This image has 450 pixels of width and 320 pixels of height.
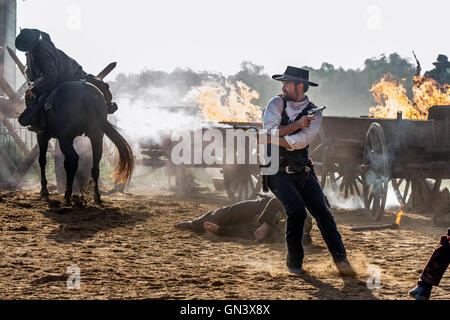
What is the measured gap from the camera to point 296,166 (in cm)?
487

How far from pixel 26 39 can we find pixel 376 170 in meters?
6.79

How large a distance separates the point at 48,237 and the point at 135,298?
2.94 meters

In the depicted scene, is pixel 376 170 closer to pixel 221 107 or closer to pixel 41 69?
pixel 41 69

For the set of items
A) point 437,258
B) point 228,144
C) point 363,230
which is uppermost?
point 228,144

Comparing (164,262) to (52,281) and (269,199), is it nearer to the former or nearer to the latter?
(52,281)

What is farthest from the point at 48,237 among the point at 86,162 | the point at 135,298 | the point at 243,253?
the point at 86,162

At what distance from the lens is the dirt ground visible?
4.12 meters

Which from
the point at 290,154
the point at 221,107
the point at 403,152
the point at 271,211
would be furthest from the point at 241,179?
the point at 290,154

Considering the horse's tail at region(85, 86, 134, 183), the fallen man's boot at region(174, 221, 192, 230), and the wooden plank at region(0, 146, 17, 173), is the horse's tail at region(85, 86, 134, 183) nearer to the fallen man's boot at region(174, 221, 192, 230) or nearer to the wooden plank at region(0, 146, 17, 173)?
the fallen man's boot at region(174, 221, 192, 230)

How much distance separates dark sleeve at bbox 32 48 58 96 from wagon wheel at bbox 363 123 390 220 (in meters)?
5.75

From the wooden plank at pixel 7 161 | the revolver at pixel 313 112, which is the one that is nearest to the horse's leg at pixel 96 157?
the revolver at pixel 313 112

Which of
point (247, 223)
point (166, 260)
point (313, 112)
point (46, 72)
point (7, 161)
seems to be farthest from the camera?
point (7, 161)

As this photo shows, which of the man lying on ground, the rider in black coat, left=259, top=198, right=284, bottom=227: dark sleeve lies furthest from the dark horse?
left=259, top=198, right=284, bottom=227: dark sleeve

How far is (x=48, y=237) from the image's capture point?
636 centimetres
